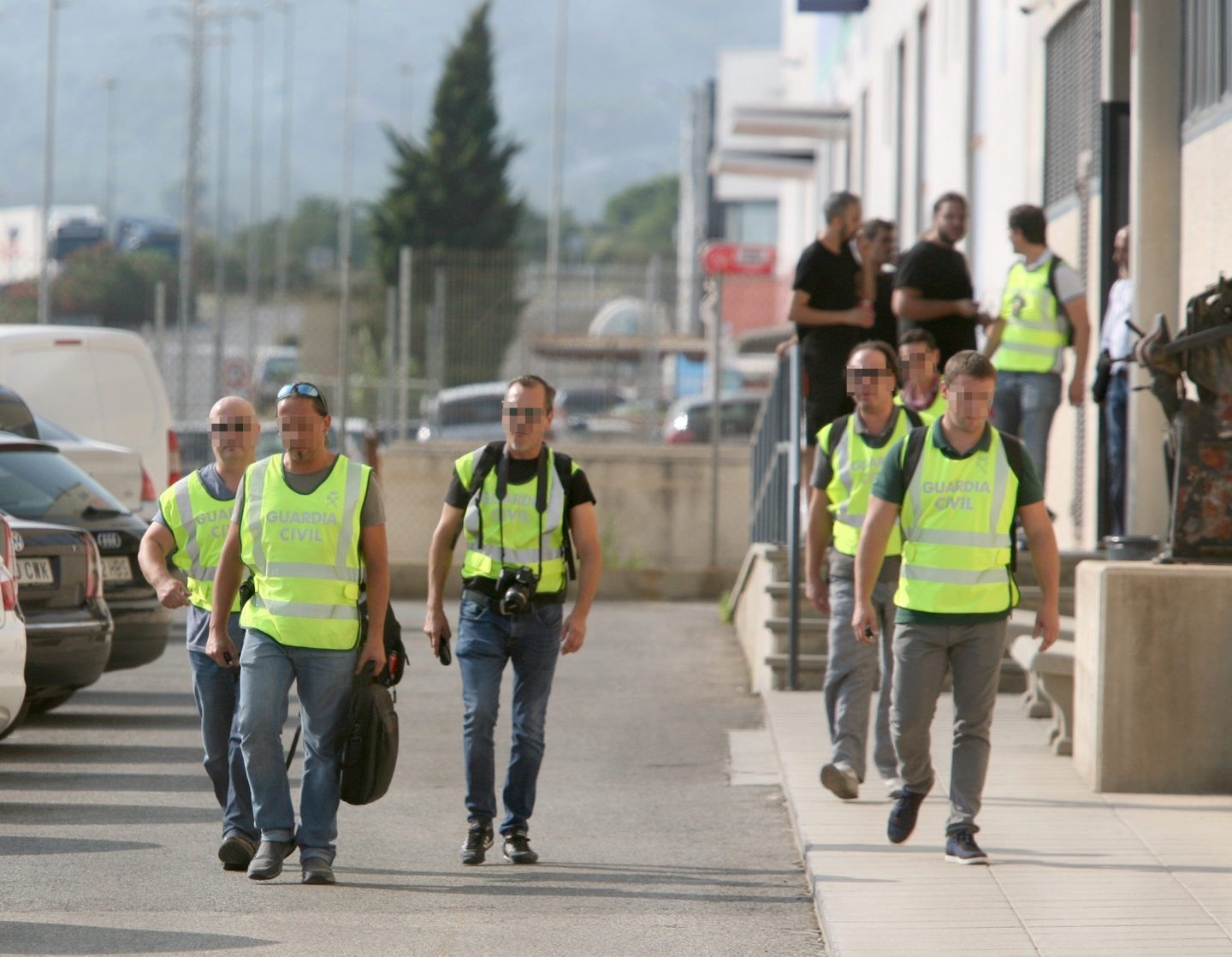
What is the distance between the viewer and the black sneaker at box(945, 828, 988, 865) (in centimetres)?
743

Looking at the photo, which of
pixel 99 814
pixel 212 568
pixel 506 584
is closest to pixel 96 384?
pixel 99 814

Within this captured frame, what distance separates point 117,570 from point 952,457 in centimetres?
551

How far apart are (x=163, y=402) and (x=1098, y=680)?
9.54m

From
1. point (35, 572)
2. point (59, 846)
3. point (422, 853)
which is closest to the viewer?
point (59, 846)

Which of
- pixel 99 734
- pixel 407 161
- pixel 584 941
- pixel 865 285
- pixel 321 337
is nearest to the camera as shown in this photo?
pixel 584 941

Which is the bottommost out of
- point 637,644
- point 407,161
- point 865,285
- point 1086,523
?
point 637,644

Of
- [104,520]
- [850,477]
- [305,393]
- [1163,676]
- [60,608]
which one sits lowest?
[1163,676]

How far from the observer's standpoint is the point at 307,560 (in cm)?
713

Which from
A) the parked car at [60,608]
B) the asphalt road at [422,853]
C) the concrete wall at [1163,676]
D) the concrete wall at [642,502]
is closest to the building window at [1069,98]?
the asphalt road at [422,853]

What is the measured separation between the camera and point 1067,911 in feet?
22.0

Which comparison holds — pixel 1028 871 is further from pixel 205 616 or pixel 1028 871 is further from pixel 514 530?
pixel 205 616

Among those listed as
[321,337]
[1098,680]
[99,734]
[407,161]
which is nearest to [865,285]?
[1098,680]

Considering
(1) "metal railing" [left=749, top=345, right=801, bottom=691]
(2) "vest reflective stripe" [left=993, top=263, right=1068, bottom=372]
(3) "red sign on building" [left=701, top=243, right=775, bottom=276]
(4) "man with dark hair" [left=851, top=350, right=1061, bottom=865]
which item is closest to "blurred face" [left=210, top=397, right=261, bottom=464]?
(4) "man with dark hair" [left=851, top=350, right=1061, bottom=865]

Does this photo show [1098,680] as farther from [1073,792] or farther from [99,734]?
[99,734]
